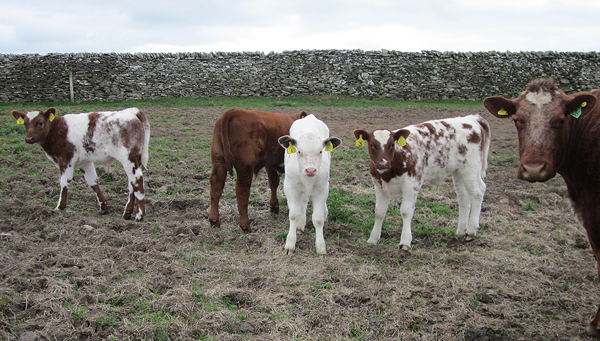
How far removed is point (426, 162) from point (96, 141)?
4871 millimetres

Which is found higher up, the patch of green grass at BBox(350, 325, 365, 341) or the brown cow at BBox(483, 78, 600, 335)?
the brown cow at BBox(483, 78, 600, 335)

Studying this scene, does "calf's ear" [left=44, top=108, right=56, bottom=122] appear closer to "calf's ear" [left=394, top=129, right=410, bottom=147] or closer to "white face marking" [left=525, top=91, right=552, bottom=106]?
"calf's ear" [left=394, top=129, right=410, bottom=147]

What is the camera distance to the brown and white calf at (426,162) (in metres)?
6.93

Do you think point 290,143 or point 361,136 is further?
point 361,136

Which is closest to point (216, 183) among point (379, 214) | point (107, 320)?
point (379, 214)

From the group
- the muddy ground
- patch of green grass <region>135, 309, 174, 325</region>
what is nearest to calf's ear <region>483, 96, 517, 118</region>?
the muddy ground

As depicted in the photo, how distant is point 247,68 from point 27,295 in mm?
20231

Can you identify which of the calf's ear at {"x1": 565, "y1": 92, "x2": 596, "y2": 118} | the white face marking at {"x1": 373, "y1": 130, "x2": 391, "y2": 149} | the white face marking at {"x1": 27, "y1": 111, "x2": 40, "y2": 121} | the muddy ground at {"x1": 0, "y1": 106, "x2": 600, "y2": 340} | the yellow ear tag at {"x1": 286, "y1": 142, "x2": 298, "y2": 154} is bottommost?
the muddy ground at {"x1": 0, "y1": 106, "x2": 600, "y2": 340}

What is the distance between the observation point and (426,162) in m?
7.36

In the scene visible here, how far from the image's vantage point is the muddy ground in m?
4.73

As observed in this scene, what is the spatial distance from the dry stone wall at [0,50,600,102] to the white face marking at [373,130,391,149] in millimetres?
17305

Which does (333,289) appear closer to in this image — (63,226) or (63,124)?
(63,226)

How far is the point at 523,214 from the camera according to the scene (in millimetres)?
8727

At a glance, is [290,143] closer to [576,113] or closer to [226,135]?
[226,135]
